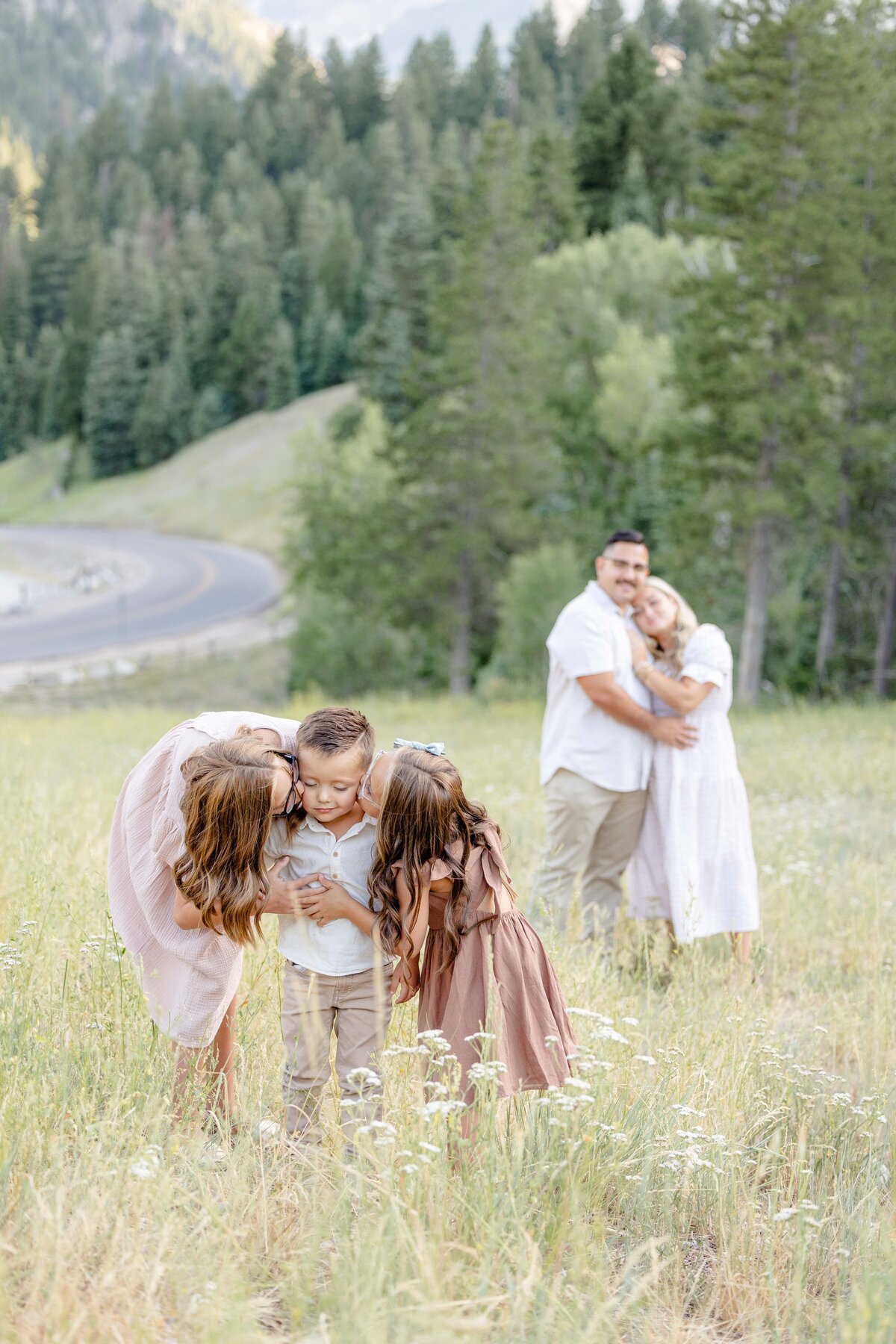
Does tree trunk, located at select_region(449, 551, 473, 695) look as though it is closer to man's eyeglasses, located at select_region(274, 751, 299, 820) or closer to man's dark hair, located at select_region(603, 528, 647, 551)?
man's dark hair, located at select_region(603, 528, 647, 551)

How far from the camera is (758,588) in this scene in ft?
81.7

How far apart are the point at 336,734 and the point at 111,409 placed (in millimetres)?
89376

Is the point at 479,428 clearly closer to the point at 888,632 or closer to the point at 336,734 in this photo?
the point at 888,632

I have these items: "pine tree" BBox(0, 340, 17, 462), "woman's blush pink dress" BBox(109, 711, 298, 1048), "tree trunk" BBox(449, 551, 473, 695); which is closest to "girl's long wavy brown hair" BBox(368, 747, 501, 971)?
"woman's blush pink dress" BBox(109, 711, 298, 1048)

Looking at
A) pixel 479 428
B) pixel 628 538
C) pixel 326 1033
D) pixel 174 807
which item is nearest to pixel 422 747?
pixel 174 807

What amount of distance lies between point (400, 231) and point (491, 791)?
5496 centimetres

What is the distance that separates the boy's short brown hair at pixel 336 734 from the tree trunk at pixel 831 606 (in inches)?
971

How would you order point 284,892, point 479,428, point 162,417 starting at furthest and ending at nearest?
1. point 162,417
2. point 479,428
3. point 284,892

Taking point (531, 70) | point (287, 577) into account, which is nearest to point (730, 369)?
point (287, 577)

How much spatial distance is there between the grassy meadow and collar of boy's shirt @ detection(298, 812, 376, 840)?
683 mm

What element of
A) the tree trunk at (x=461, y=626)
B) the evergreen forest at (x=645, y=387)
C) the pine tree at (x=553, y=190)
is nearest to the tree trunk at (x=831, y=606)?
the evergreen forest at (x=645, y=387)

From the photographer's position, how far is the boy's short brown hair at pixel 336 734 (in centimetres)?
330

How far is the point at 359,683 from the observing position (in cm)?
3903

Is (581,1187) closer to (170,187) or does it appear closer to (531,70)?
(531,70)
